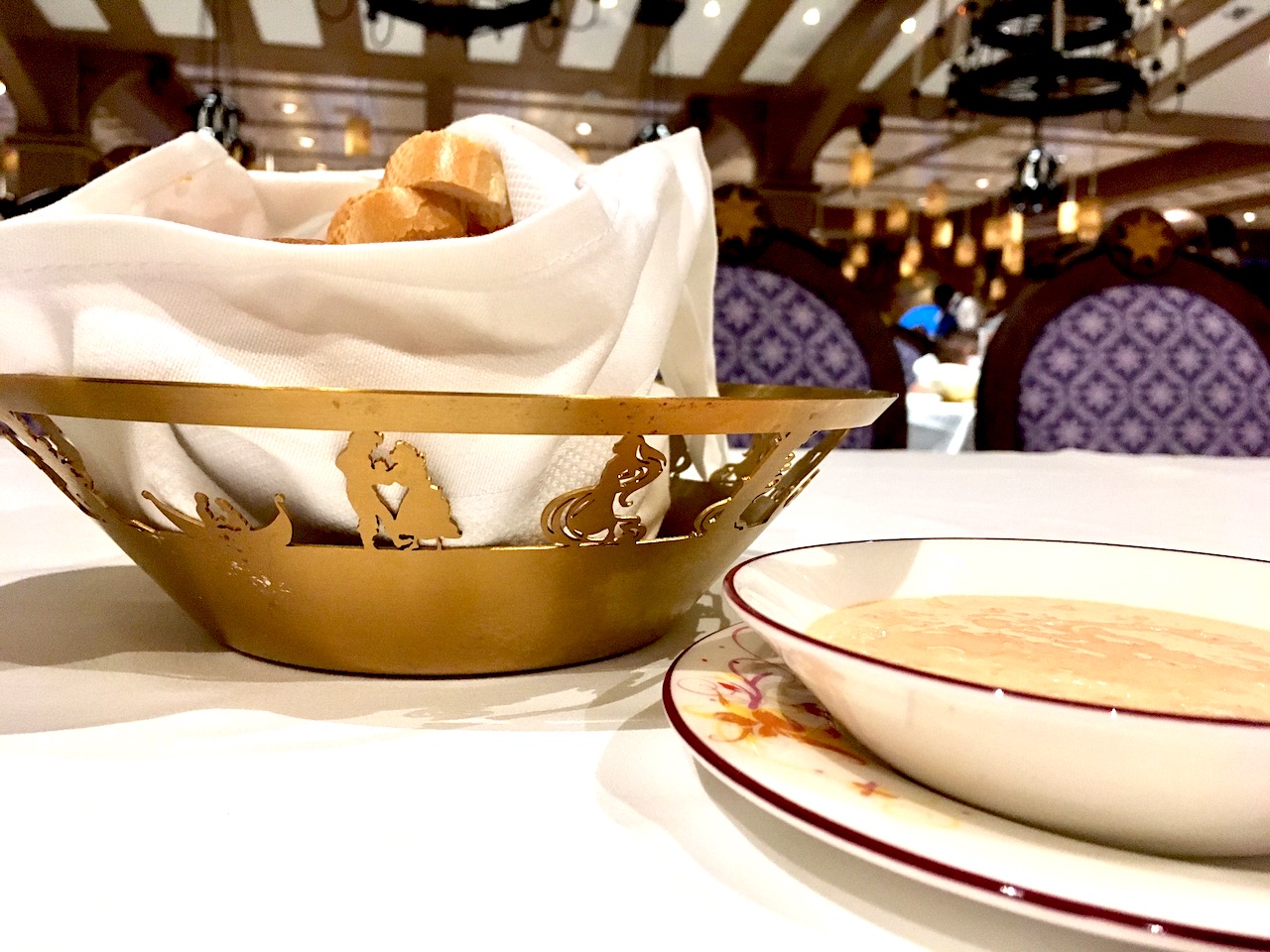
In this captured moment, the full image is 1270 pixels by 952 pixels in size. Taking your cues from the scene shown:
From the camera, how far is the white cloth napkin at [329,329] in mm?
294

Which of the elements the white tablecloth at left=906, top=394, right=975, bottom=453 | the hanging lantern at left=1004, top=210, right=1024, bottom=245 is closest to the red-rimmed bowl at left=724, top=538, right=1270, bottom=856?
the white tablecloth at left=906, top=394, right=975, bottom=453

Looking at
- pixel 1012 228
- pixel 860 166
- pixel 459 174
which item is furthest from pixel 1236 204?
pixel 459 174

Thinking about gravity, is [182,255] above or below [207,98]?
below

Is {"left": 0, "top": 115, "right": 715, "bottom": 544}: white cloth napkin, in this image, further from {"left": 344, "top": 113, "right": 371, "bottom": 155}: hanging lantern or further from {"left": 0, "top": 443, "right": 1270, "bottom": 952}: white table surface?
{"left": 344, "top": 113, "right": 371, "bottom": 155}: hanging lantern

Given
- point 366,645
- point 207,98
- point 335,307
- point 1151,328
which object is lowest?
point 1151,328

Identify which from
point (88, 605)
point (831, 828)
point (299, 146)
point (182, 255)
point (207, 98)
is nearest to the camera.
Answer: point (831, 828)

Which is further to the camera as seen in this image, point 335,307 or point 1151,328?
point 1151,328

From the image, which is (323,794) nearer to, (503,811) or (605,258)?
(503,811)

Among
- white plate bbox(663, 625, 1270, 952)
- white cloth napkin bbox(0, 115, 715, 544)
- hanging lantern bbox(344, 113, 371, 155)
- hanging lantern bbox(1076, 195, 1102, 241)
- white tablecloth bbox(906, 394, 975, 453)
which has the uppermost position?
hanging lantern bbox(344, 113, 371, 155)

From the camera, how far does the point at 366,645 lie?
32cm

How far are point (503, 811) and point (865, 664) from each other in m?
0.10

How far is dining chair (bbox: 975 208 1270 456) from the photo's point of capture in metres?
1.43

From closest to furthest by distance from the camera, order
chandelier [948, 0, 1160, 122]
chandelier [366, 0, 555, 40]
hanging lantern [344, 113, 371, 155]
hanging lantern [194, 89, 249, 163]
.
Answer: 1. chandelier [948, 0, 1160, 122]
2. chandelier [366, 0, 555, 40]
3. hanging lantern [194, 89, 249, 163]
4. hanging lantern [344, 113, 371, 155]

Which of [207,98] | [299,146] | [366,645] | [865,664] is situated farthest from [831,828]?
[299,146]
